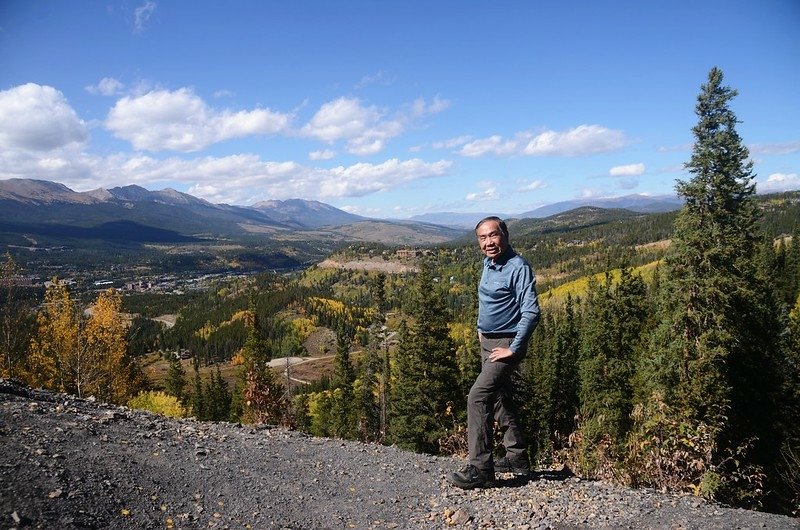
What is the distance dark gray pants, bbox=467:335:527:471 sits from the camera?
6.29 meters

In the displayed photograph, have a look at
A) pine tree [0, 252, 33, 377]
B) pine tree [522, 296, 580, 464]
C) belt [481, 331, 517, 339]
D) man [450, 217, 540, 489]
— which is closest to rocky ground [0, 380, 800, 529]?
man [450, 217, 540, 489]

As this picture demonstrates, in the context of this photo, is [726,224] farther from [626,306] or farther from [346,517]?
[346,517]

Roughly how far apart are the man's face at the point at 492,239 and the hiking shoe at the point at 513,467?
324cm

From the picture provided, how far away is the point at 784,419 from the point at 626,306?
29.9ft

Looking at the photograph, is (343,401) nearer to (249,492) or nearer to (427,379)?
(427,379)

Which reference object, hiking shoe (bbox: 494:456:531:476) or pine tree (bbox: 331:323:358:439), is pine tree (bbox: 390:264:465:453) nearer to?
pine tree (bbox: 331:323:358:439)

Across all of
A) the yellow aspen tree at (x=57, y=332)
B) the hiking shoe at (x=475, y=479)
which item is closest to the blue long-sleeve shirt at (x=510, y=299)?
the hiking shoe at (x=475, y=479)

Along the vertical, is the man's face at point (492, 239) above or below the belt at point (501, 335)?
above

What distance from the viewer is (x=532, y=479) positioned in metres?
6.92

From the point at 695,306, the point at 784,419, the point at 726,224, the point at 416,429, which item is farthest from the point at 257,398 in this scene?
the point at 784,419

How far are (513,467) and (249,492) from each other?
12.9 ft

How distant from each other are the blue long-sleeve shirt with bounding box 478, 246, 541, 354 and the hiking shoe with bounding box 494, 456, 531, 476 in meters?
2.10

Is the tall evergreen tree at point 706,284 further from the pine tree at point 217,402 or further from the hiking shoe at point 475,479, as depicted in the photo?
the pine tree at point 217,402

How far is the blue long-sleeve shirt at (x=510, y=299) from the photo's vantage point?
5.90 metres
